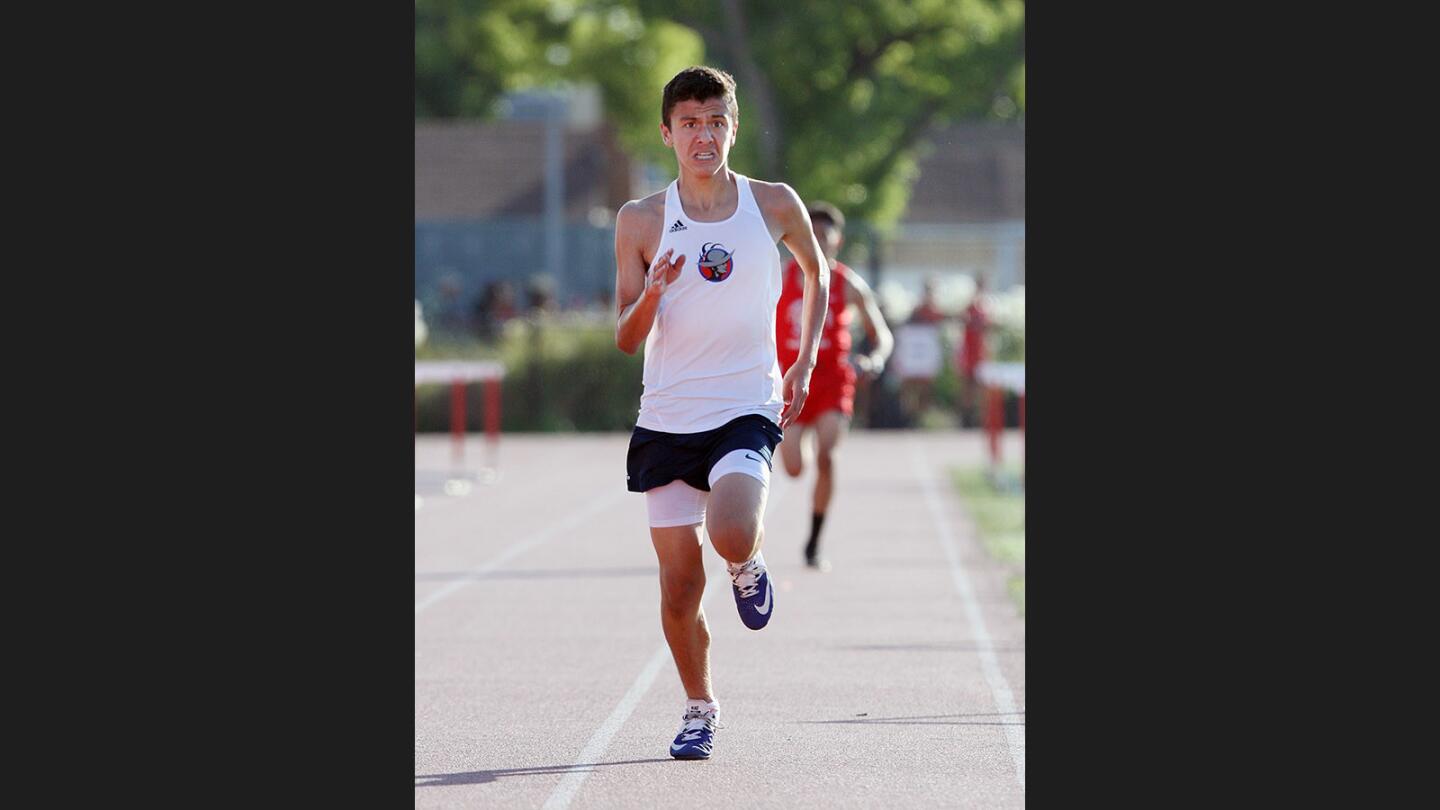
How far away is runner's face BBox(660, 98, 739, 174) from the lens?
712 centimetres

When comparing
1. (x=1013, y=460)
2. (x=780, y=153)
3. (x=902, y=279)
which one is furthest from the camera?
(x=902, y=279)

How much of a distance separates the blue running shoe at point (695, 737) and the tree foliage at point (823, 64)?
107 ft

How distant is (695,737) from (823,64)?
117 ft

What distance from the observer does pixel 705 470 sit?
7414 millimetres

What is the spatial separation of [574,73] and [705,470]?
130 feet

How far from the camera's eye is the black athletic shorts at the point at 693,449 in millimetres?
7348

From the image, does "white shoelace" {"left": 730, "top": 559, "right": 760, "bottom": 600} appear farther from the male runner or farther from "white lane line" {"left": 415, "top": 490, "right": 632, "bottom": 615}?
"white lane line" {"left": 415, "top": 490, "right": 632, "bottom": 615}

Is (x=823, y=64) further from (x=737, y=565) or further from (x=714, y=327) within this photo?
(x=737, y=565)

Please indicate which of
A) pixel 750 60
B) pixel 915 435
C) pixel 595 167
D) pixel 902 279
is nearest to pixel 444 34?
pixel 595 167

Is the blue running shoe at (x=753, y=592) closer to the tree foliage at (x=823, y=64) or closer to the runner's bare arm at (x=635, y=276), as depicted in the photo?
the runner's bare arm at (x=635, y=276)

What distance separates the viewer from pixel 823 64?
42.5 metres

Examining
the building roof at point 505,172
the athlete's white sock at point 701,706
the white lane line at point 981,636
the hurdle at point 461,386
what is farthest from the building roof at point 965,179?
the athlete's white sock at point 701,706

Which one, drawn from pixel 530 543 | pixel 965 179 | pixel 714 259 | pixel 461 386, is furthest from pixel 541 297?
pixel 965 179
